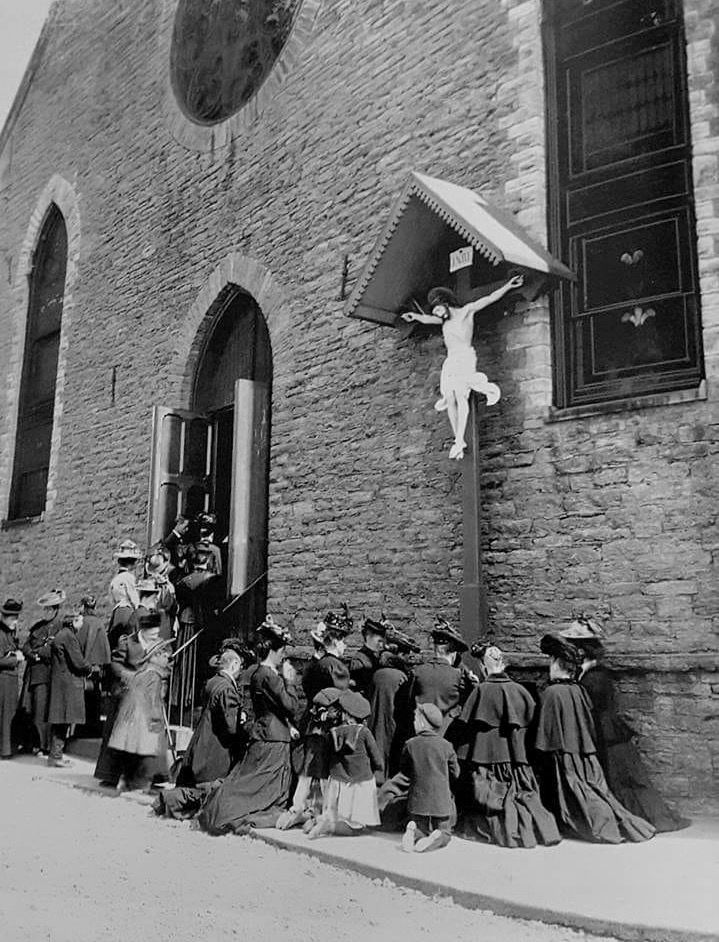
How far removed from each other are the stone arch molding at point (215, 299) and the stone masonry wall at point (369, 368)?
0.05 metres

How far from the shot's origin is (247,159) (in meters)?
11.4

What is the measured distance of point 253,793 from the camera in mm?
6465

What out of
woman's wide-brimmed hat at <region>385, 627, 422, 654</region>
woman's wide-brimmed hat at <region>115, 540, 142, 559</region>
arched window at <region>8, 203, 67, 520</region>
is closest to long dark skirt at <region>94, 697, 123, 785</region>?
woman's wide-brimmed hat at <region>385, 627, 422, 654</region>

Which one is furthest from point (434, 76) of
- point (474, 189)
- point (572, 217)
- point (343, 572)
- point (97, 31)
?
point (97, 31)

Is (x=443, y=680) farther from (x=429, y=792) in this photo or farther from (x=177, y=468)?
(x=177, y=468)

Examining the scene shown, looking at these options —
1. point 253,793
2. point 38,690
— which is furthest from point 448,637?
point 38,690

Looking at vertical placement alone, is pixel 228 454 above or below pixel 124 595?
above

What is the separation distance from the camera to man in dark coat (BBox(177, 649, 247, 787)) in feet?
22.8

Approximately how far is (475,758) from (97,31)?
43.8ft

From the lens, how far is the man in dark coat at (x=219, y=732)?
22.8ft

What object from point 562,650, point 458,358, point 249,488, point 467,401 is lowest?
point 562,650

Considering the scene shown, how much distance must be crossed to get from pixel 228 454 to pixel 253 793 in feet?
18.7

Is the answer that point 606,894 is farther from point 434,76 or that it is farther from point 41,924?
point 434,76

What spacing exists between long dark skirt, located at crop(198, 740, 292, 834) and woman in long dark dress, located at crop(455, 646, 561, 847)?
1267 millimetres
